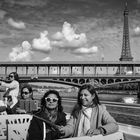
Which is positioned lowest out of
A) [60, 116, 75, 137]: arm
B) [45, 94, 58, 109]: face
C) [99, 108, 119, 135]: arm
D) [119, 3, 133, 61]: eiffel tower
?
[60, 116, 75, 137]: arm

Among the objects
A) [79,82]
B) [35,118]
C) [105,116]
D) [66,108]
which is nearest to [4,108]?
[35,118]

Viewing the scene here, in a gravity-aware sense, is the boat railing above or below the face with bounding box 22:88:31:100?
below

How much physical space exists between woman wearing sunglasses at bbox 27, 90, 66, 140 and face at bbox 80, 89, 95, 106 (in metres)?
0.30

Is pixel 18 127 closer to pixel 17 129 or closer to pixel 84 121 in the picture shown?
pixel 17 129

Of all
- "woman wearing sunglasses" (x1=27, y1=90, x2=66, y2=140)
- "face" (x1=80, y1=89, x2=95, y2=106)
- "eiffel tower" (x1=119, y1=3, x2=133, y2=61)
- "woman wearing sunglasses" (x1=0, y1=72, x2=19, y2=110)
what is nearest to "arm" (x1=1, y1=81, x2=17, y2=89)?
"woman wearing sunglasses" (x1=0, y1=72, x2=19, y2=110)

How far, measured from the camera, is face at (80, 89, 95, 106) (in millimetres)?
3098

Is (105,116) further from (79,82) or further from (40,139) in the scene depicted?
(79,82)

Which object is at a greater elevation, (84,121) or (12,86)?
(12,86)

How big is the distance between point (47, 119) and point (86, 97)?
0.52m

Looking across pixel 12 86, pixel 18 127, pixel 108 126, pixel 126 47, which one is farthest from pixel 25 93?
pixel 126 47

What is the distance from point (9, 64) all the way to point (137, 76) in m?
29.8

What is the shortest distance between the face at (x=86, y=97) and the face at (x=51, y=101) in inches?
12.0

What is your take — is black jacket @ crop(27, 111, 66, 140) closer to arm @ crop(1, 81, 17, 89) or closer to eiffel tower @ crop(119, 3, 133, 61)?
arm @ crop(1, 81, 17, 89)

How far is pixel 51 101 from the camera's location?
3.11 metres
